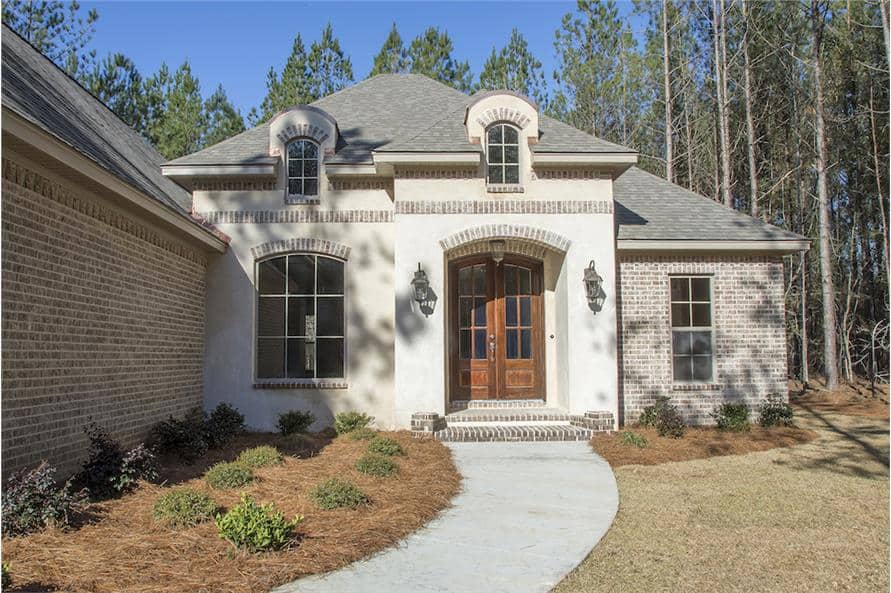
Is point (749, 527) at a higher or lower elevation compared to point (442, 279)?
lower

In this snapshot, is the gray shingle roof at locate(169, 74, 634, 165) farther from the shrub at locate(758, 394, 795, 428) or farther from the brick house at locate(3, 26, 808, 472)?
the shrub at locate(758, 394, 795, 428)

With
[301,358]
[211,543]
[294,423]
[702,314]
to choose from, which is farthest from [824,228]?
[211,543]

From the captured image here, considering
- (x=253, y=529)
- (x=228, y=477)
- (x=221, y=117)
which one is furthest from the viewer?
(x=221, y=117)

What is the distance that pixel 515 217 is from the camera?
407 inches

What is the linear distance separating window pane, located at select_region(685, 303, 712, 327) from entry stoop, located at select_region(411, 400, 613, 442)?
2.81m

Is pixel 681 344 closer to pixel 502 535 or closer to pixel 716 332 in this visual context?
pixel 716 332

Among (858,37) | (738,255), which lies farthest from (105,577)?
(858,37)

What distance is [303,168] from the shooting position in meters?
11.1

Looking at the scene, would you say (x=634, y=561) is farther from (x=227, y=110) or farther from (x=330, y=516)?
(x=227, y=110)

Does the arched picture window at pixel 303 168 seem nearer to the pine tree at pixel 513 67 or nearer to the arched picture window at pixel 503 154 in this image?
the arched picture window at pixel 503 154

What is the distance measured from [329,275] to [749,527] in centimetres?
750

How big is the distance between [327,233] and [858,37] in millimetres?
19128

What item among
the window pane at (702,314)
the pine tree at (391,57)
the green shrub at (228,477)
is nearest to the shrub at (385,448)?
the green shrub at (228,477)

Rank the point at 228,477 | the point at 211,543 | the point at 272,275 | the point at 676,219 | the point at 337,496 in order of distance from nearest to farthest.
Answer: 1. the point at 211,543
2. the point at 337,496
3. the point at 228,477
4. the point at 272,275
5. the point at 676,219
